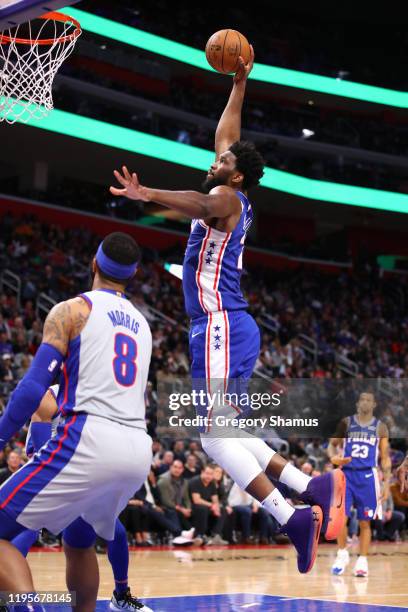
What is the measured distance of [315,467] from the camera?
51.5 ft

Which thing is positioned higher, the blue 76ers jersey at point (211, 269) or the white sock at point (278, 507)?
the blue 76ers jersey at point (211, 269)

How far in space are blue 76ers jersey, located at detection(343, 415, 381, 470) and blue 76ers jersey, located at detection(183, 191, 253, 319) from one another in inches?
208

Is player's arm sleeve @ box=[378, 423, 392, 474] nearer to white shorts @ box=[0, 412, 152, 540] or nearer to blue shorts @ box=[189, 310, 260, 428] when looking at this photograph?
blue shorts @ box=[189, 310, 260, 428]

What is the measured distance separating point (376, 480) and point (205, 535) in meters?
3.66

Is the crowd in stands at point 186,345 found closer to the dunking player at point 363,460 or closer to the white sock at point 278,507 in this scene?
the white sock at point 278,507

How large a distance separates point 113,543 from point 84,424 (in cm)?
174

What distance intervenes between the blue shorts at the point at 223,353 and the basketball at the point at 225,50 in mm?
1929

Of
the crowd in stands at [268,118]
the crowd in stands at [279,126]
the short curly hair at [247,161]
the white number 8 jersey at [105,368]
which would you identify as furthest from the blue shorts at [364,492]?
the crowd in stands at [268,118]

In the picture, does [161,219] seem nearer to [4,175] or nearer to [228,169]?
[4,175]

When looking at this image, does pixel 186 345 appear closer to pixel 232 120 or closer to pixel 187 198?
pixel 232 120

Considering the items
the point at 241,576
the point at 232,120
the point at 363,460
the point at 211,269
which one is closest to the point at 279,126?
the point at 363,460

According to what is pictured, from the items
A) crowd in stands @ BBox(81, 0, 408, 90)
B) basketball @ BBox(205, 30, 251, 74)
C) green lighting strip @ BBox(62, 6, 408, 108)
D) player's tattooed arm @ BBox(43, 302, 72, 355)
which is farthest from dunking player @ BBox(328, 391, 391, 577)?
crowd in stands @ BBox(81, 0, 408, 90)

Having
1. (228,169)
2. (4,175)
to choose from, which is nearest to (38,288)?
(4,175)

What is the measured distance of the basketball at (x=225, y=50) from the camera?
6.52m
